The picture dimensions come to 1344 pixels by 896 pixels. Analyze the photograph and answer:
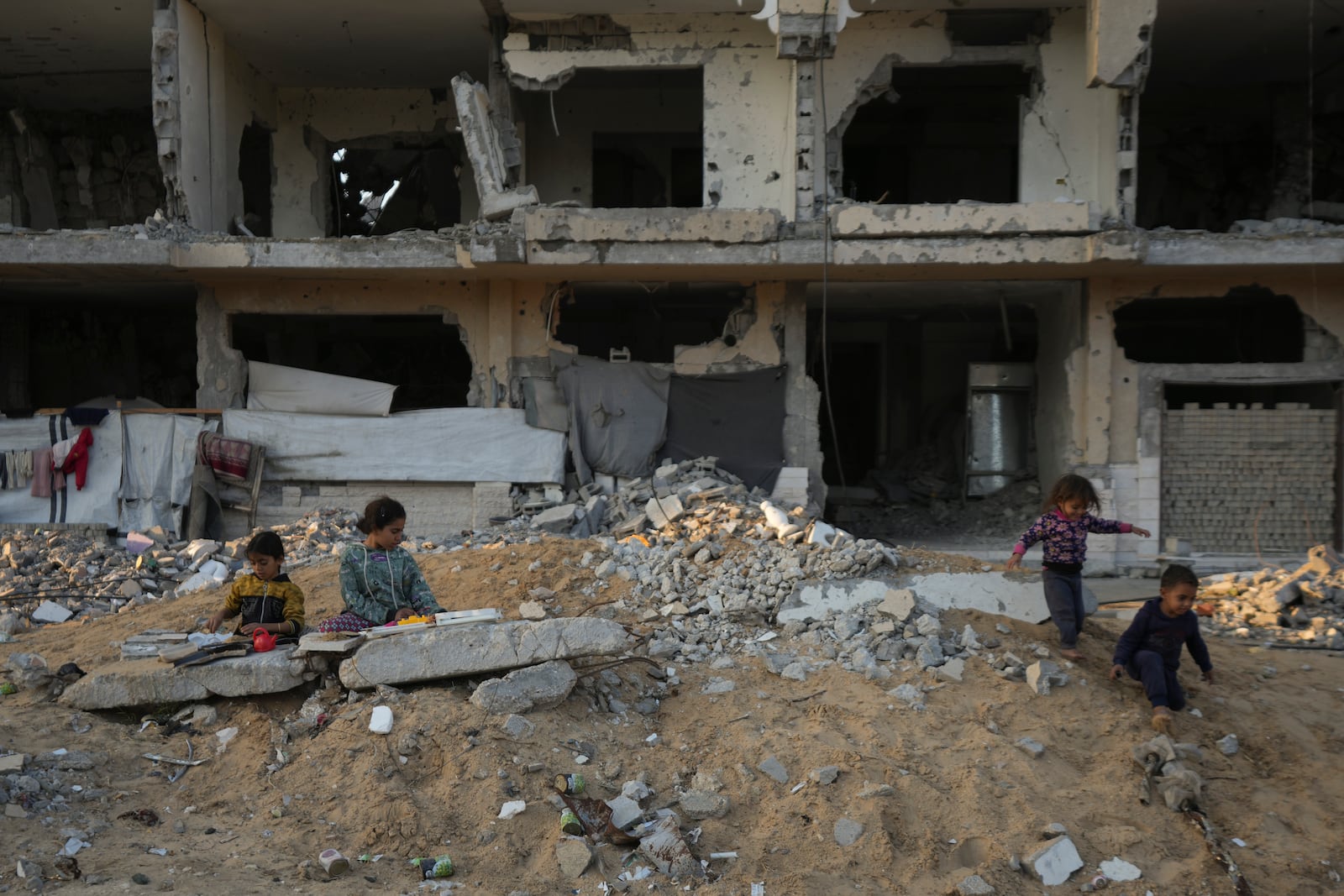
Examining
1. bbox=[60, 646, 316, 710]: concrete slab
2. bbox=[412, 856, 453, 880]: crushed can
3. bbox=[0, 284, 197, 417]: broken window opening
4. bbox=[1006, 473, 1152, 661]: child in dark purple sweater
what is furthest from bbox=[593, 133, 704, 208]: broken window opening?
bbox=[412, 856, 453, 880]: crushed can

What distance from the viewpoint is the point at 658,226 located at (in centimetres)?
1026

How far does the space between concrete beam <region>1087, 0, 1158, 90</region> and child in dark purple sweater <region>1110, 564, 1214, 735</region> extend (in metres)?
6.53

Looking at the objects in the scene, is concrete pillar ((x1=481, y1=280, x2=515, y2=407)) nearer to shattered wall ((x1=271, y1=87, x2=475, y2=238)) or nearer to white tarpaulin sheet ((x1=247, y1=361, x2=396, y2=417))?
white tarpaulin sheet ((x1=247, y1=361, x2=396, y2=417))

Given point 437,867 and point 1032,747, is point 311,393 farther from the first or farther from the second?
point 1032,747

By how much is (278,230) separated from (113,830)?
10.1m

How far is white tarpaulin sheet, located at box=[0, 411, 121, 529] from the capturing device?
34.5 ft

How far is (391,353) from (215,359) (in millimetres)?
4709

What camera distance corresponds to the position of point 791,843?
4.41m

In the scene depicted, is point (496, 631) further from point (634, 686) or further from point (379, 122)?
point (379, 122)

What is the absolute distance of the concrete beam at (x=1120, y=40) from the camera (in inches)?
396

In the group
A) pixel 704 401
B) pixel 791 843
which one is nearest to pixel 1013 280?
pixel 704 401

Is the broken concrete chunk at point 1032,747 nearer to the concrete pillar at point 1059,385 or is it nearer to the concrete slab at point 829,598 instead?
the concrete slab at point 829,598

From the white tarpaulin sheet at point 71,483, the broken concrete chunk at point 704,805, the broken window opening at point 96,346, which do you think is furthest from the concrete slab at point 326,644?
the broken window opening at point 96,346

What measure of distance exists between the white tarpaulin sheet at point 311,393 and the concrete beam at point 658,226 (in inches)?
101
